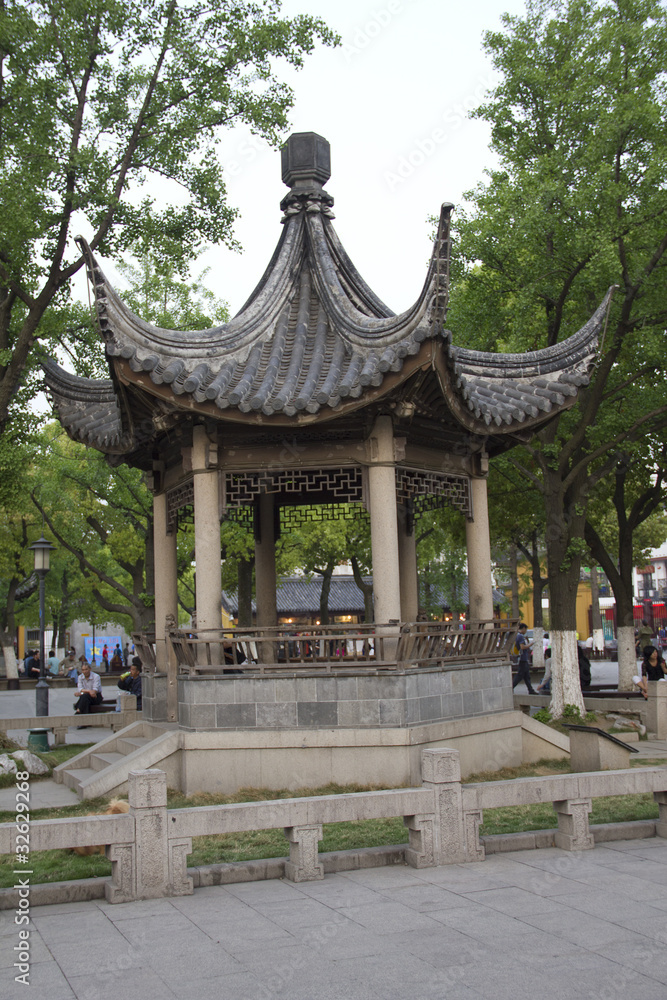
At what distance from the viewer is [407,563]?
51.3 feet

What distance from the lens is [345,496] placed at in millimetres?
15258

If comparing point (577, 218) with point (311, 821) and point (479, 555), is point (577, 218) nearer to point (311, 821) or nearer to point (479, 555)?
point (479, 555)

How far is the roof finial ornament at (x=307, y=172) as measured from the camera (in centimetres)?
1460

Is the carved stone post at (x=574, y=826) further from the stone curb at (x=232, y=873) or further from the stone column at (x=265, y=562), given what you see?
the stone column at (x=265, y=562)

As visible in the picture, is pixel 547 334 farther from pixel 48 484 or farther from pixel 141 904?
pixel 48 484

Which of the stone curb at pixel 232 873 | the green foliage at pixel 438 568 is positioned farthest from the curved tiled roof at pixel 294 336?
the green foliage at pixel 438 568

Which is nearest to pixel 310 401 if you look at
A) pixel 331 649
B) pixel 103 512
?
pixel 331 649

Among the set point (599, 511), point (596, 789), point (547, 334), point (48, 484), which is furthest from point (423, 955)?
point (48, 484)

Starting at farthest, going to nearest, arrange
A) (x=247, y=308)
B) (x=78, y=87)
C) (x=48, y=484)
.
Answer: (x=48, y=484)
(x=78, y=87)
(x=247, y=308)

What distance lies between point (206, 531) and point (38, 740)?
6691mm

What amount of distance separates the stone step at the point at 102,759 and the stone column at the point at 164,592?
0.77 meters

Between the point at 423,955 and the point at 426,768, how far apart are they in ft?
7.77

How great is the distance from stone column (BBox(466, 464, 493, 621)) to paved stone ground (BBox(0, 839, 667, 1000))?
226 inches

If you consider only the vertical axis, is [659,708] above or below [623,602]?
below
